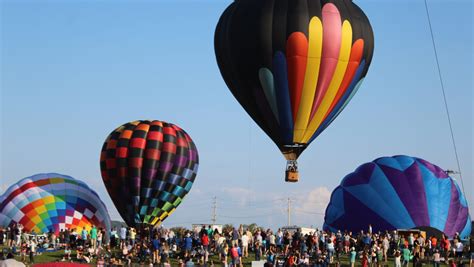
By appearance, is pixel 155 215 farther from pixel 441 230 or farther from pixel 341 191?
pixel 441 230

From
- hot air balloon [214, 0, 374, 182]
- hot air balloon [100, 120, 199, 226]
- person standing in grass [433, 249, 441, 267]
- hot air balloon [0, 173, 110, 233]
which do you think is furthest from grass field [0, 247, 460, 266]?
hot air balloon [100, 120, 199, 226]

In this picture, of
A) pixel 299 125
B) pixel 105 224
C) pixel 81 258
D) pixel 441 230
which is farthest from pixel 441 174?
pixel 81 258

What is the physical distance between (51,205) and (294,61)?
14.3m

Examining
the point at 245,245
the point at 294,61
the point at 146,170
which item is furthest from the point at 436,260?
the point at 146,170

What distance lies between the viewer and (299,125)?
117 ft

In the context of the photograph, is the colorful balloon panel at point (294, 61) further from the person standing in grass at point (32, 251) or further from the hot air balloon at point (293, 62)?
the person standing in grass at point (32, 251)

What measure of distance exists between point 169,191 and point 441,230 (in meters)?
11.7

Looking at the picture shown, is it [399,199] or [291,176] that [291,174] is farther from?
[399,199]

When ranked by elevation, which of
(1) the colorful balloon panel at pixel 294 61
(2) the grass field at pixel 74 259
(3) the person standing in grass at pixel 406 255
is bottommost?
(2) the grass field at pixel 74 259

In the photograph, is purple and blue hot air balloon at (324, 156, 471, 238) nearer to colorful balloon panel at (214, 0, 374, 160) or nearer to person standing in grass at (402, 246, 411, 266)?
colorful balloon panel at (214, 0, 374, 160)

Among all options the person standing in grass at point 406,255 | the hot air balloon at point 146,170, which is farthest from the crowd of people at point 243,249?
the hot air balloon at point 146,170

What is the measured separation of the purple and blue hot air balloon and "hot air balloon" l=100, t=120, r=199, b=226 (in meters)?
6.93

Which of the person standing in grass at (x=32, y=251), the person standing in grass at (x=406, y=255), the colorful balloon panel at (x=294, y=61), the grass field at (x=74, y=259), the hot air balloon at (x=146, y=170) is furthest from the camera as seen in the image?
the hot air balloon at (x=146, y=170)

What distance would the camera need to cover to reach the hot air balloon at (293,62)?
115 ft
